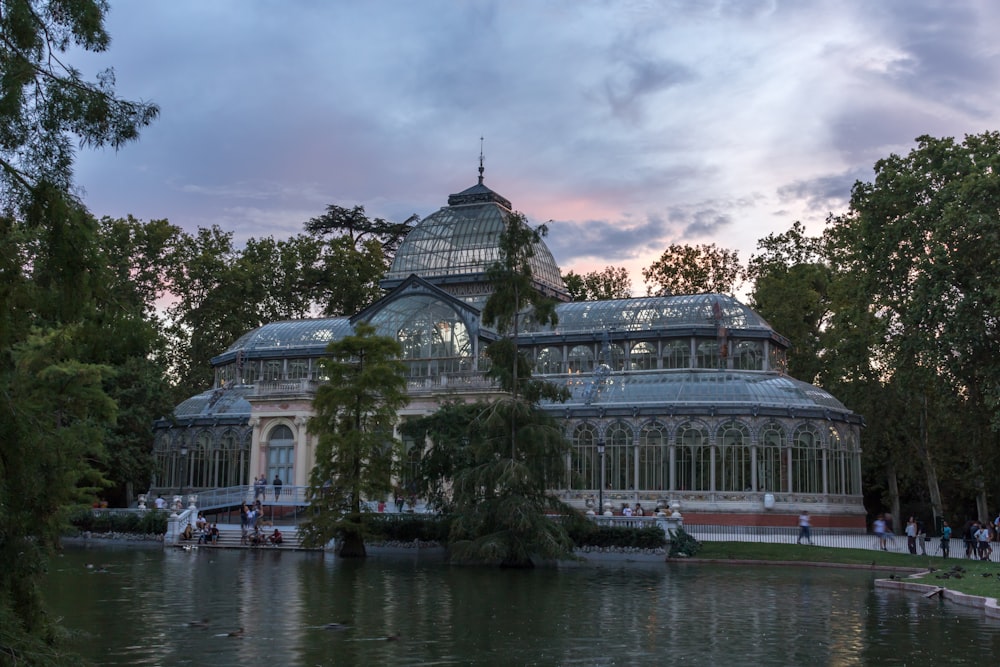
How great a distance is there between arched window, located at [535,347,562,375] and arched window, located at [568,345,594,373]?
734 millimetres

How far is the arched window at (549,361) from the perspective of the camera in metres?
62.7

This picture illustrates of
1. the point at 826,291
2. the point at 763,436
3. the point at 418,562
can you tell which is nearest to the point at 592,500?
the point at 763,436

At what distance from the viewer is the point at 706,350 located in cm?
5947

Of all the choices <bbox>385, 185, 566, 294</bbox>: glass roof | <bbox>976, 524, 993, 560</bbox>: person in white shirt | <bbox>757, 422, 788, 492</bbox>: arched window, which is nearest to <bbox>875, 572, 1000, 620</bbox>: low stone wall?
<bbox>976, 524, 993, 560</bbox>: person in white shirt

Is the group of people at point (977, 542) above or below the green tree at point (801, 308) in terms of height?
below

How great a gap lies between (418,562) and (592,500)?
1676 cm

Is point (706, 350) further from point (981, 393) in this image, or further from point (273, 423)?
point (273, 423)

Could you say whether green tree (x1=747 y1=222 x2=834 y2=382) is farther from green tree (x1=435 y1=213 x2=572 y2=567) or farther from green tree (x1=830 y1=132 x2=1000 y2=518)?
green tree (x1=435 y1=213 x2=572 y2=567)

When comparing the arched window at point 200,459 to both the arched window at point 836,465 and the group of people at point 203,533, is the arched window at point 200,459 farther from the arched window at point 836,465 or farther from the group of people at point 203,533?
the arched window at point 836,465

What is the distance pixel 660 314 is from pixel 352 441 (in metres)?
26.3

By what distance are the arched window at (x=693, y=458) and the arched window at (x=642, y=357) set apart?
6.82 meters

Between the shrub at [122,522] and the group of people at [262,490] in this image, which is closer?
the shrub at [122,522]

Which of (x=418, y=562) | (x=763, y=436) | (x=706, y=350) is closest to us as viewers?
(x=418, y=562)

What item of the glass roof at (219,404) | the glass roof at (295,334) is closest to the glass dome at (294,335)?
the glass roof at (295,334)
